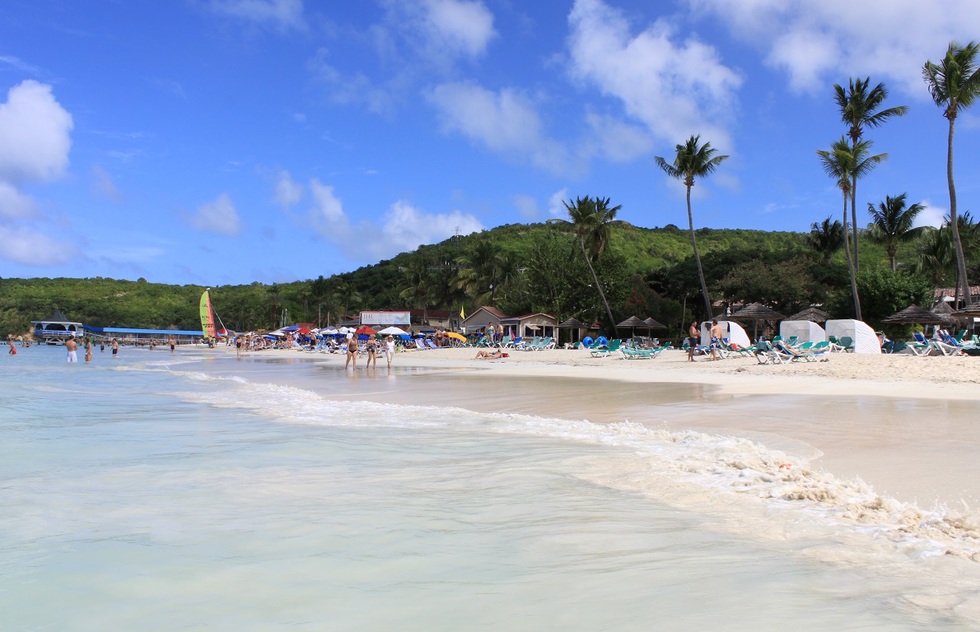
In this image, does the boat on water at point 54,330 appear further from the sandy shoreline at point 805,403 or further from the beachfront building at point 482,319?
the sandy shoreline at point 805,403

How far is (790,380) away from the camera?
48.4ft

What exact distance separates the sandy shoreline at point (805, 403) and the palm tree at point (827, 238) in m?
29.1

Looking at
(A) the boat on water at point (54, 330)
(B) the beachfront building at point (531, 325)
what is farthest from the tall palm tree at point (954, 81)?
(A) the boat on water at point (54, 330)

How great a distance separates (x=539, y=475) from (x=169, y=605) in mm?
3146

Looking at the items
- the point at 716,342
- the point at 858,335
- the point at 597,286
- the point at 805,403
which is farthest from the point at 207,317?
the point at 805,403

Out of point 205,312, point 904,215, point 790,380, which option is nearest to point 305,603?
point 790,380

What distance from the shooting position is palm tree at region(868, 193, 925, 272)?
38.0m

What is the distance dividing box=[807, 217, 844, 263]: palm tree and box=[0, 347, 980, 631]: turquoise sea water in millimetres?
43550

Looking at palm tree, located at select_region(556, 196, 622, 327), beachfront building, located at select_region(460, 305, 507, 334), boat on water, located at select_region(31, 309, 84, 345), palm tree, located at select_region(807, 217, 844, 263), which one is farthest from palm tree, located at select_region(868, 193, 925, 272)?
boat on water, located at select_region(31, 309, 84, 345)

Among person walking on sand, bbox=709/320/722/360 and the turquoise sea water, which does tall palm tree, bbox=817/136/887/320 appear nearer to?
person walking on sand, bbox=709/320/722/360

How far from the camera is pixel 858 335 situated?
868 inches

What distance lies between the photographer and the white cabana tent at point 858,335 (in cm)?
2192

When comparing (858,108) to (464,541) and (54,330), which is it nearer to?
(464,541)

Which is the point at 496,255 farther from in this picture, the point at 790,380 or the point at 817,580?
the point at 817,580
